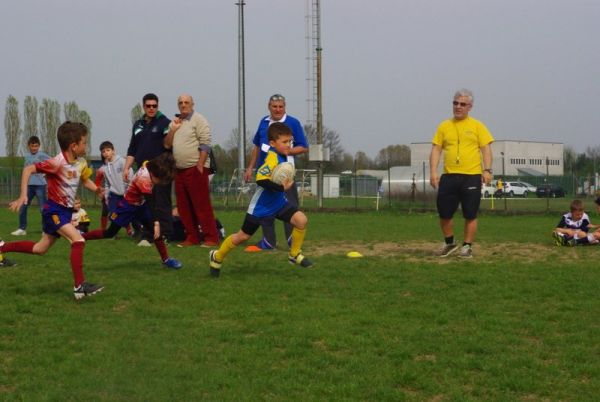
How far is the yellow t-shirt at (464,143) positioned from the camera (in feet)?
32.7

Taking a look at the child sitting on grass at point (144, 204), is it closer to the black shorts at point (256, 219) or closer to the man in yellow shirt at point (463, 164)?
the black shorts at point (256, 219)

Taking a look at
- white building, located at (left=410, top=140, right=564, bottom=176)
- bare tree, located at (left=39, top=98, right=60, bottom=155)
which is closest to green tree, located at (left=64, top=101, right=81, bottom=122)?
bare tree, located at (left=39, top=98, right=60, bottom=155)

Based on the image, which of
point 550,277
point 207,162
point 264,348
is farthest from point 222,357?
point 207,162

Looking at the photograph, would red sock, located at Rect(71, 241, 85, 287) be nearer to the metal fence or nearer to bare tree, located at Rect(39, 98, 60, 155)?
the metal fence

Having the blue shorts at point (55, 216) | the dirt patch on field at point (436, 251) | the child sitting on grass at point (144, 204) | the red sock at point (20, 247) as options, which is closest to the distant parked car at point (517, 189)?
the dirt patch on field at point (436, 251)

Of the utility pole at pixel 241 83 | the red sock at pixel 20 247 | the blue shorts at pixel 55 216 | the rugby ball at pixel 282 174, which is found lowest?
the red sock at pixel 20 247

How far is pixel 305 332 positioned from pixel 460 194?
5.18m

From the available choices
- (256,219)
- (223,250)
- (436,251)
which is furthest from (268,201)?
(436,251)

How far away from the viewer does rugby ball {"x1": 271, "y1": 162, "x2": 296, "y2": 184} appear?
799 centimetres

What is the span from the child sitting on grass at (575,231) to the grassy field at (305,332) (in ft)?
7.71

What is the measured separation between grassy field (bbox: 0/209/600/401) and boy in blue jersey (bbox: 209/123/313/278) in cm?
32

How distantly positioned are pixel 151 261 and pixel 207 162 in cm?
290

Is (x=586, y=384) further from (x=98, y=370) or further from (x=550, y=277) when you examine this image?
(x=550, y=277)

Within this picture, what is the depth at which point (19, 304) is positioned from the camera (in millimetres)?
6391
